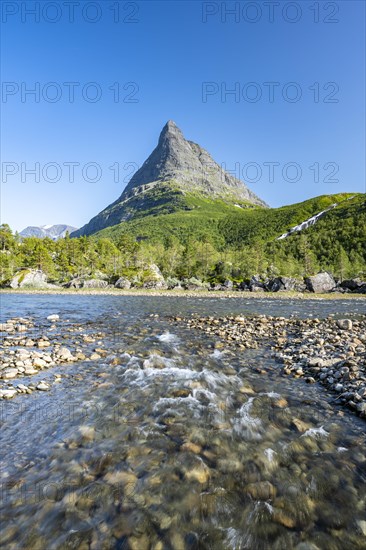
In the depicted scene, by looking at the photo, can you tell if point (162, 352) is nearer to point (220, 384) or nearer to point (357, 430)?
point (220, 384)

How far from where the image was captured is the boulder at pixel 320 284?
282 feet

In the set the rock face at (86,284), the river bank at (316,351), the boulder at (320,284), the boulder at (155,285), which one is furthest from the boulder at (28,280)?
the boulder at (320,284)

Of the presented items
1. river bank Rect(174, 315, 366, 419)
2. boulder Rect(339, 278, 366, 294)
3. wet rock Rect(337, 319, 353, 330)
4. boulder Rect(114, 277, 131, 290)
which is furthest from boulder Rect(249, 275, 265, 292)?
wet rock Rect(337, 319, 353, 330)

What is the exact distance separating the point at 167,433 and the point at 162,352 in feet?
23.8

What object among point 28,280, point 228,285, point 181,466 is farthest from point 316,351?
point 28,280

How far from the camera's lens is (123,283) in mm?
85562

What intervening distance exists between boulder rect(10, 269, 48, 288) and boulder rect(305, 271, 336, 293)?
76885 millimetres

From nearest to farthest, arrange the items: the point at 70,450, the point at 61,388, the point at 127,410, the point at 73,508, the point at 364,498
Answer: the point at 73,508 → the point at 364,498 → the point at 70,450 → the point at 127,410 → the point at 61,388

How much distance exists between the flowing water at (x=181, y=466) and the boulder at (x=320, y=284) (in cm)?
8320

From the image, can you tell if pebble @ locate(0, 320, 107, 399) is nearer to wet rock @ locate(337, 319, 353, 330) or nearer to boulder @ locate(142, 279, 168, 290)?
wet rock @ locate(337, 319, 353, 330)

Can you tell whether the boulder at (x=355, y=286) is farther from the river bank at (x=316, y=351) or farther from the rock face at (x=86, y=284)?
the rock face at (x=86, y=284)

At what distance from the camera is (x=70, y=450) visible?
21.5ft

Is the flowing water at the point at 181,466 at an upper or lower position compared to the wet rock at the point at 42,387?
lower

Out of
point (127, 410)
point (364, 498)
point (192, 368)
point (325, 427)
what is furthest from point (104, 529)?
point (192, 368)
